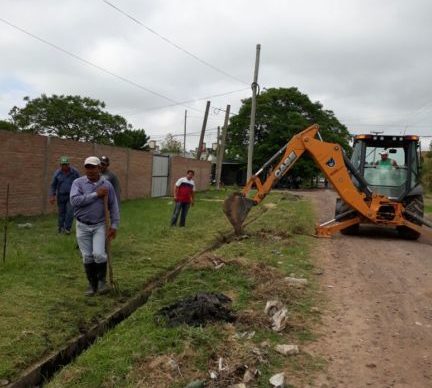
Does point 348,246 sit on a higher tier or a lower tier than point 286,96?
lower

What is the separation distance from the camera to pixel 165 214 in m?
17.1

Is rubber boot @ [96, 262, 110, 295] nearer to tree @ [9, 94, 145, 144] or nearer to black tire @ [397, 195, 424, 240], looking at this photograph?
black tire @ [397, 195, 424, 240]

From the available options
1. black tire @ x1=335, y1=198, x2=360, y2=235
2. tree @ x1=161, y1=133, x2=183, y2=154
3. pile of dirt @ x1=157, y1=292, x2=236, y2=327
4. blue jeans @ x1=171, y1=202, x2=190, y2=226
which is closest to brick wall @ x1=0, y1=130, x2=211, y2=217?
blue jeans @ x1=171, y1=202, x2=190, y2=226

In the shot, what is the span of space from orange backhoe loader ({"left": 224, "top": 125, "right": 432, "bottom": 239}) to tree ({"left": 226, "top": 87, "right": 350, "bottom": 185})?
119 ft

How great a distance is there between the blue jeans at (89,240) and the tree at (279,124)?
4354 centimetres

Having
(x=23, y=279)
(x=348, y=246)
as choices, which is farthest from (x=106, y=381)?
(x=348, y=246)

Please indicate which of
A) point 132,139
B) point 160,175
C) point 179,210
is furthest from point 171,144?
point 179,210

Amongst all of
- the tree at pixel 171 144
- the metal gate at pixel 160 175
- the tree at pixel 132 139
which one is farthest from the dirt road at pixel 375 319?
the tree at pixel 171 144

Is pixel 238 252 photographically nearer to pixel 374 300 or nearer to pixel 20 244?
pixel 374 300

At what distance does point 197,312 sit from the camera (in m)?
5.60

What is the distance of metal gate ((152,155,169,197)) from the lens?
26172 mm

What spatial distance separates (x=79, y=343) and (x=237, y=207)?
684cm

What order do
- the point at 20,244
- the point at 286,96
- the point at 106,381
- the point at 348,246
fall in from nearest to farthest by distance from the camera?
the point at 106,381
the point at 20,244
the point at 348,246
the point at 286,96

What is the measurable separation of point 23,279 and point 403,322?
194 inches
